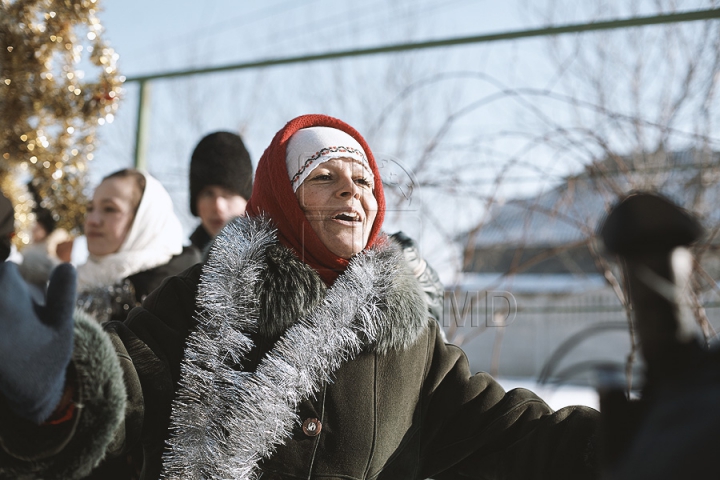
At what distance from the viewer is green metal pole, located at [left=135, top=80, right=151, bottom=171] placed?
A: 397cm

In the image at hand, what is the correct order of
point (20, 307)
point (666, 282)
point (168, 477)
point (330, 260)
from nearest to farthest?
point (666, 282) < point (20, 307) < point (168, 477) < point (330, 260)

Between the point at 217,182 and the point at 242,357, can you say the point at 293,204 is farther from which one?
the point at 217,182

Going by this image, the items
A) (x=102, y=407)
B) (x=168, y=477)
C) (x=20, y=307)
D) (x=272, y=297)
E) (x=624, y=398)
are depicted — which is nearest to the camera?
(x=624, y=398)

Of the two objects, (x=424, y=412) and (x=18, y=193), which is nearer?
(x=424, y=412)

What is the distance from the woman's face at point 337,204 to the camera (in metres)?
1.80

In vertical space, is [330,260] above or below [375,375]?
above

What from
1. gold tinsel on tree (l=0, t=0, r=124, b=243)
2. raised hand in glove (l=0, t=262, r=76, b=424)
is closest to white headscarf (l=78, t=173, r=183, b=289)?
gold tinsel on tree (l=0, t=0, r=124, b=243)

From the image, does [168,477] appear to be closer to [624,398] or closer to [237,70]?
[624,398]

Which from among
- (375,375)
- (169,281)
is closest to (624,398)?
(375,375)

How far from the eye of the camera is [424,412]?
179 centimetres

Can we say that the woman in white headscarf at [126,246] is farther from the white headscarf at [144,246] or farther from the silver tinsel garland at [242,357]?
the silver tinsel garland at [242,357]

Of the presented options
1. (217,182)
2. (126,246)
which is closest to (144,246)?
(126,246)

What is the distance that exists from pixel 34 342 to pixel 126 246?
1675 millimetres

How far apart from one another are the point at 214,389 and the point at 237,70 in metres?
2.51
